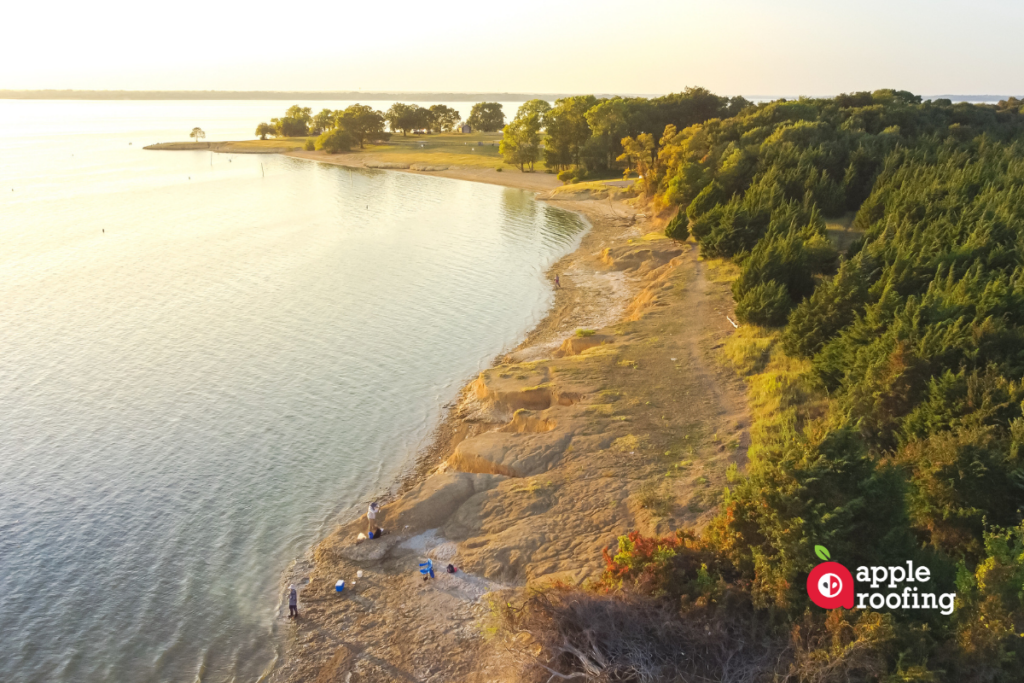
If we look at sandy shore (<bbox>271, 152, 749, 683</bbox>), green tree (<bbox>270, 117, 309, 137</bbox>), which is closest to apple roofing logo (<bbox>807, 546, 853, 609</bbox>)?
sandy shore (<bbox>271, 152, 749, 683</bbox>)

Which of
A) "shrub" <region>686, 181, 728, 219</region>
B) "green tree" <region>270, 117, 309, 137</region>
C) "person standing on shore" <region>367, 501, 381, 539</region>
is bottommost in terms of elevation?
"person standing on shore" <region>367, 501, 381, 539</region>

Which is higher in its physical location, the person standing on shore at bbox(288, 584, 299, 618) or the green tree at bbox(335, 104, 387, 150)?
the green tree at bbox(335, 104, 387, 150)

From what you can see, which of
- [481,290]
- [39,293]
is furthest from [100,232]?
[481,290]

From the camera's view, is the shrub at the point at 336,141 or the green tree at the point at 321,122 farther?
the green tree at the point at 321,122

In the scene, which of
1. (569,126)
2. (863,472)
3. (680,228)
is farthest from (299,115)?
(863,472)

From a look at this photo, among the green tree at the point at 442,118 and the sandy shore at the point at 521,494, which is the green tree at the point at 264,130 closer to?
the green tree at the point at 442,118

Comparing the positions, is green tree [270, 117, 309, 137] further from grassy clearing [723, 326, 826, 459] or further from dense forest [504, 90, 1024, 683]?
grassy clearing [723, 326, 826, 459]

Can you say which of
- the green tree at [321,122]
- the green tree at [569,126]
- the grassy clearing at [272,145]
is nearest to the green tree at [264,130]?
the grassy clearing at [272,145]
